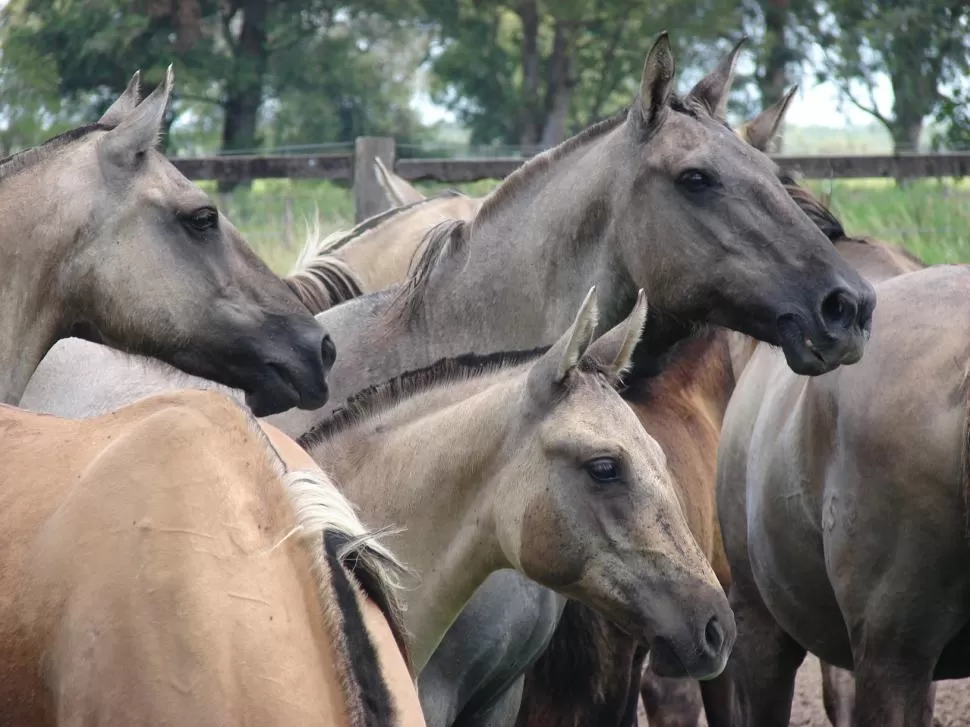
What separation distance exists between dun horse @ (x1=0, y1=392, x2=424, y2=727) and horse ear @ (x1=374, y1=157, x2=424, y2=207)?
5691 millimetres

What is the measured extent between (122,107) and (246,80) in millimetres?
20746

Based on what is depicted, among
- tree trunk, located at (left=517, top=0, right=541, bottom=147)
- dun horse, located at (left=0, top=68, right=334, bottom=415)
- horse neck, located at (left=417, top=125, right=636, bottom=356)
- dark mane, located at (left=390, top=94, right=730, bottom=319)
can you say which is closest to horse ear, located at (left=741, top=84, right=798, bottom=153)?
dark mane, located at (left=390, top=94, right=730, bottom=319)

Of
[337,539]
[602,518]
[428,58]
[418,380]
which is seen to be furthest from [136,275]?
[428,58]

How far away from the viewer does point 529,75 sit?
26.4 m

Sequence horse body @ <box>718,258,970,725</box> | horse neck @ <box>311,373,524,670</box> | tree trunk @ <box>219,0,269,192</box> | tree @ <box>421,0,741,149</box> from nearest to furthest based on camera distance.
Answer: horse neck @ <box>311,373,524,670</box> → horse body @ <box>718,258,970,725</box> → tree trunk @ <box>219,0,269,192</box> → tree @ <box>421,0,741,149</box>

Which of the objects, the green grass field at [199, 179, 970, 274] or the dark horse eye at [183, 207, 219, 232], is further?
the green grass field at [199, 179, 970, 274]

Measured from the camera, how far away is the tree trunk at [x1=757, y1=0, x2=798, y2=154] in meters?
25.8

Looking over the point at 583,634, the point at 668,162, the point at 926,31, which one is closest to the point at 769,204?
the point at 668,162

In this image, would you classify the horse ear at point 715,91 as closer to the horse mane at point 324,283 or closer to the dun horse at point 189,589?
the horse mane at point 324,283

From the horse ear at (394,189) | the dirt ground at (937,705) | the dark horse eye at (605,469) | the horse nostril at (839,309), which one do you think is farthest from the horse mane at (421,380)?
the horse ear at (394,189)

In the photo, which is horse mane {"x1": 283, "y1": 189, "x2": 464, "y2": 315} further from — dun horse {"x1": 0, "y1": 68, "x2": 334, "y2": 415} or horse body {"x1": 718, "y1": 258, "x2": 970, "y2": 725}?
horse body {"x1": 718, "y1": 258, "x2": 970, "y2": 725}

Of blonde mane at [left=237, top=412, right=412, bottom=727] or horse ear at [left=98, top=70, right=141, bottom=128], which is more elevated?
horse ear at [left=98, top=70, right=141, bottom=128]

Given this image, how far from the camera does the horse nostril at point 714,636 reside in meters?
3.13

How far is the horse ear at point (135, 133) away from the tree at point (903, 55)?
1936 cm
